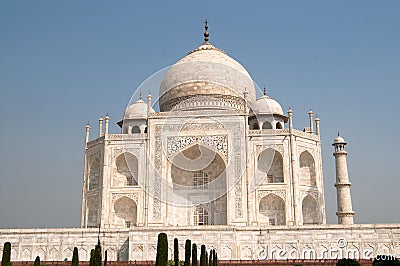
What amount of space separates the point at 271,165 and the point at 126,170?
6168 millimetres

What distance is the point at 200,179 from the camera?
21.6 m

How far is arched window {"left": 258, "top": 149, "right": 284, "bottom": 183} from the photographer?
2069 centimetres

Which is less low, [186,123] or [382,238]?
[186,123]

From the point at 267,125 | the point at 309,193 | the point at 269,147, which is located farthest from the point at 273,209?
the point at 267,125

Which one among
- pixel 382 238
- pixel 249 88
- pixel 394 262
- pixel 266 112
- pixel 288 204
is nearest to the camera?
pixel 394 262

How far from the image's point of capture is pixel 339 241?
17234mm

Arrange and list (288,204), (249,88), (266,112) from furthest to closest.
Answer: (249,88) → (266,112) → (288,204)

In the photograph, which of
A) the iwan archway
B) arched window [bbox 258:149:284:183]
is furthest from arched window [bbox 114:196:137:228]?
arched window [bbox 258:149:284:183]

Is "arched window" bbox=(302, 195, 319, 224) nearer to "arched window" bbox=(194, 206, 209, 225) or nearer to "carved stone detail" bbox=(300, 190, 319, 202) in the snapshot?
"carved stone detail" bbox=(300, 190, 319, 202)

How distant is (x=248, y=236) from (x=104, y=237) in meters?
5.14

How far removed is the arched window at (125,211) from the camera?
68.0 feet

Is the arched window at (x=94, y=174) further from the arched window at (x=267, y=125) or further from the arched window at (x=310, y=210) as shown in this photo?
the arched window at (x=310, y=210)

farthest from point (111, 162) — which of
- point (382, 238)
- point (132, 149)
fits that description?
point (382, 238)

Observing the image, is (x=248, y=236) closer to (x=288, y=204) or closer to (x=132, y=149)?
(x=288, y=204)
